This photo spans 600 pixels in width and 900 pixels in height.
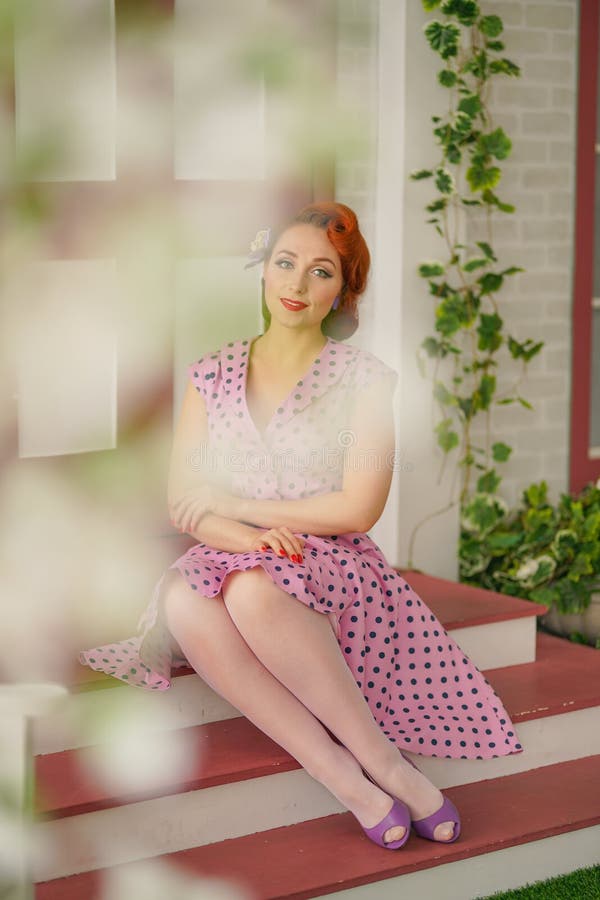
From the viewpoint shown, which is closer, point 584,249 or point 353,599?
point 353,599

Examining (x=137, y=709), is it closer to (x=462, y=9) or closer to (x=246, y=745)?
(x=246, y=745)

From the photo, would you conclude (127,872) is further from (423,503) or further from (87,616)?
(423,503)

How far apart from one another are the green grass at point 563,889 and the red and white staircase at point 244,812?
2cm

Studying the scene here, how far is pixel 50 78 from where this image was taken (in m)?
0.49

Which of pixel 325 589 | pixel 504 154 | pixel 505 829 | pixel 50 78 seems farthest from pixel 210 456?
pixel 50 78

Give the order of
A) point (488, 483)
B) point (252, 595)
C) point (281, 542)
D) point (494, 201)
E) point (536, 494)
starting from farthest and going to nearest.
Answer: point (536, 494), point (488, 483), point (494, 201), point (281, 542), point (252, 595)

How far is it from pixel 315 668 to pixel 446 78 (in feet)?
5.79

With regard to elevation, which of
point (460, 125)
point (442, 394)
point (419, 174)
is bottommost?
point (442, 394)

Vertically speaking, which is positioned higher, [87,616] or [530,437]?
[530,437]

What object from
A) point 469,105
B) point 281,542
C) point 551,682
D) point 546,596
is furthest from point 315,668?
point 469,105

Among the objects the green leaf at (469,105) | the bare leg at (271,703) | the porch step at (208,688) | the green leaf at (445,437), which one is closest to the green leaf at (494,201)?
the green leaf at (469,105)

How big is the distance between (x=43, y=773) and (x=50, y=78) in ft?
5.28

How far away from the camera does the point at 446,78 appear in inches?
117

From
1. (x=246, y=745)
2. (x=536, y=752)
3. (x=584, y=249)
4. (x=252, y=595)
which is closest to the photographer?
(x=252, y=595)
